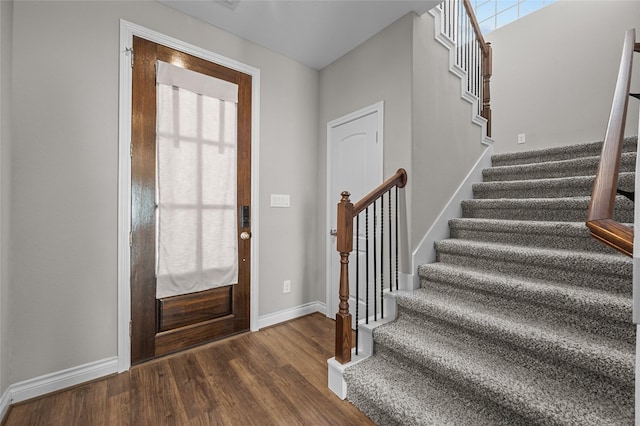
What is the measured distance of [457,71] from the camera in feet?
8.67

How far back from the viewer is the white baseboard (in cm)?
163

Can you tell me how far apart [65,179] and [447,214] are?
2.92 meters

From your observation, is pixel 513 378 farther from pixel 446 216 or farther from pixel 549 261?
pixel 446 216

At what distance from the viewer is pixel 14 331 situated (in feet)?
5.34

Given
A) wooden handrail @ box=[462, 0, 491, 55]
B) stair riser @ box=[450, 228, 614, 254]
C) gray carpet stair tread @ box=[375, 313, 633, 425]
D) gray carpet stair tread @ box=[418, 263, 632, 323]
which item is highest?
wooden handrail @ box=[462, 0, 491, 55]

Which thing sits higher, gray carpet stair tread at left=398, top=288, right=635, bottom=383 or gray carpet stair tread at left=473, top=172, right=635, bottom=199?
gray carpet stair tread at left=473, top=172, right=635, bottom=199

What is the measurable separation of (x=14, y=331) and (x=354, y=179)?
2645 mm

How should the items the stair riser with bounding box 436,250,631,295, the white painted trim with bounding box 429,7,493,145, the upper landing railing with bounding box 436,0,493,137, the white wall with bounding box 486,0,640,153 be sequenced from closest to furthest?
the stair riser with bounding box 436,250,631,295 < the white painted trim with bounding box 429,7,493,145 < the upper landing railing with bounding box 436,0,493,137 < the white wall with bounding box 486,0,640,153

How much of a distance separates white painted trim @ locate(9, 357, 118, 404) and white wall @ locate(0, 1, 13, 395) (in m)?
0.09

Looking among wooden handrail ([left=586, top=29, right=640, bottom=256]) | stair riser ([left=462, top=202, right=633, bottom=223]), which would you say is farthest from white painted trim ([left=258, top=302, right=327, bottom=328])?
wooden handrail ([left=586, top=29, right=640, bottom=256])

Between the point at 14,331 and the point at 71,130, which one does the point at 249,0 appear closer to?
the point at 71,130

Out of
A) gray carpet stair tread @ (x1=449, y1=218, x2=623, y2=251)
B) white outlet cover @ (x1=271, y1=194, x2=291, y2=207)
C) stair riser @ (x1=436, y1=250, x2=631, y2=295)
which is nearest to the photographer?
stair riser @ (x1=436, y1=250, x2=631, y2=295)

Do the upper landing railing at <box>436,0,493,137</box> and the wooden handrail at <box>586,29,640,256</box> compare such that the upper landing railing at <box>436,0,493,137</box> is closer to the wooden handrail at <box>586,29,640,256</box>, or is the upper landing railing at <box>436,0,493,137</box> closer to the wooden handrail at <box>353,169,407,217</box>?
the wooden handrail at <box>353,169,407,217</box>

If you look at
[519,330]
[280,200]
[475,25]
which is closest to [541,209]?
[519,330]
